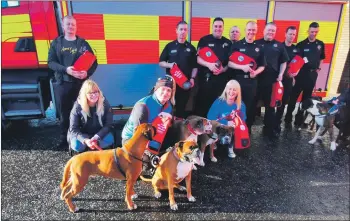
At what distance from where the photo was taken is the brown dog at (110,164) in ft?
6.76

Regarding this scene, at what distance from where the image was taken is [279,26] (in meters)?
4.05

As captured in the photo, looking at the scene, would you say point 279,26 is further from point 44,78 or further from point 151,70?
point 44,78

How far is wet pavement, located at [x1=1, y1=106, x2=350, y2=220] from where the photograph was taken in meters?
2.28

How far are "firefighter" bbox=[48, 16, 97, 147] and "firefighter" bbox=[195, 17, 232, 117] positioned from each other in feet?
4.79

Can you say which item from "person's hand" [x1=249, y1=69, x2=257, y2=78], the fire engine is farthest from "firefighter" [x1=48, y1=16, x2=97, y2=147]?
"person's hand" [x1=249, y1=69, x2=257, y2=78]

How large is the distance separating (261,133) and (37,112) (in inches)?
129

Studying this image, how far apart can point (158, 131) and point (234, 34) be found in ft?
6.45

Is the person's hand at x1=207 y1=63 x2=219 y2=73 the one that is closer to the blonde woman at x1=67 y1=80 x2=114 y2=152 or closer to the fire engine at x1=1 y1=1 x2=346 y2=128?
the fire engine at x1=1 y1=1 x2=346 y2=128

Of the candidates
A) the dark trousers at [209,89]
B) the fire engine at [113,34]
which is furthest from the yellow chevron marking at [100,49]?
the dark trousers at [209,89]

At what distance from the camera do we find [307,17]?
13.5 ft

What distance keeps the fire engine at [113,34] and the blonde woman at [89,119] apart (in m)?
1.10

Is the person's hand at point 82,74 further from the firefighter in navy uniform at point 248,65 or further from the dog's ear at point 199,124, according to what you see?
the firefighter in navy uniform at point 248,65

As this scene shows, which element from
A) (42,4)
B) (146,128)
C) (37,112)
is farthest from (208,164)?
(42,4)

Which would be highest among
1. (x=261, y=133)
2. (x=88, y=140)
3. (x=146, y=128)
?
(x=146, y=128)
